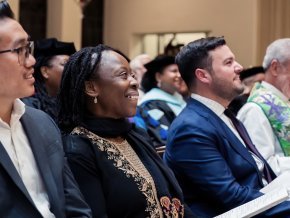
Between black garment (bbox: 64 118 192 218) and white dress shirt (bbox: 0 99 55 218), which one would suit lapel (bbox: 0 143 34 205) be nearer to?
white dress shirt (bbox: 0 99 55 218)

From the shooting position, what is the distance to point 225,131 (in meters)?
2.74

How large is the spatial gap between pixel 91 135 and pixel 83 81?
0.22 m

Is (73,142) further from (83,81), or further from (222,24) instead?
(222,24)

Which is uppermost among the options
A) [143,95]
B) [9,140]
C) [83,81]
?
[83,81]

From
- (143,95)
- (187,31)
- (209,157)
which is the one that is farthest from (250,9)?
(209,157)

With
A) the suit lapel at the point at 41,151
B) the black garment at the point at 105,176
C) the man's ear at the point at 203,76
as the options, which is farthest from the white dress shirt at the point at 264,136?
the suit lapel at the point at 41,151

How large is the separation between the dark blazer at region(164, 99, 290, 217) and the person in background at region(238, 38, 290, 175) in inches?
16.7

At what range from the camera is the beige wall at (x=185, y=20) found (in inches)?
294

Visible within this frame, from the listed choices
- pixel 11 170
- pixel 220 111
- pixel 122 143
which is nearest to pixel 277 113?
pixel 220 111

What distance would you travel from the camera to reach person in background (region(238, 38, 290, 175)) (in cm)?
316

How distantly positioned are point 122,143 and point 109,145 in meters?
0.08

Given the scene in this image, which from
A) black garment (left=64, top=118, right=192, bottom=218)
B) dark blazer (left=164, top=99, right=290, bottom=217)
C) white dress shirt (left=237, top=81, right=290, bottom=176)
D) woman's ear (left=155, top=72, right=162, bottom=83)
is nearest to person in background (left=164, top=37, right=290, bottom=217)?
dark blazer (left=164, top=99, right=290, bottom=217)

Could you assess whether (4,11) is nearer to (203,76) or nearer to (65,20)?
(203,76)

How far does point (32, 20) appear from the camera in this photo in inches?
306
